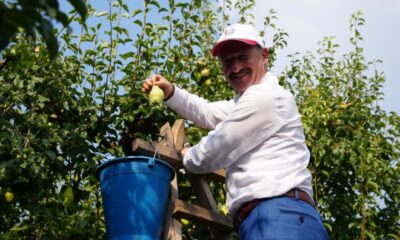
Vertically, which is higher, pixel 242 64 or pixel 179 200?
pixel 242 64

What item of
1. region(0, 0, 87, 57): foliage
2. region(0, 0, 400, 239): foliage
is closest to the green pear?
region(0, 0, 400, 239): foliage

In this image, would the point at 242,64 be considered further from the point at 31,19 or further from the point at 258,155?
the point at 31,19

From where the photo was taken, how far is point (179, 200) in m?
2.79

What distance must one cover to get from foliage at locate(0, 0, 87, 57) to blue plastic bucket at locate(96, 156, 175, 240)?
151 centimetres

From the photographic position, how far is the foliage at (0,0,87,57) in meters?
1.03

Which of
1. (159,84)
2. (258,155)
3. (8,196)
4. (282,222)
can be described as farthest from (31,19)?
(8,196)

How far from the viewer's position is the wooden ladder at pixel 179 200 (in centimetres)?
274

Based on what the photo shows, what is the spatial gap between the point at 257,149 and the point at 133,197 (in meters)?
0.53

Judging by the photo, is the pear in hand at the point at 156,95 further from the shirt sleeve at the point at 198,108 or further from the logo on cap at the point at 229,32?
the logo on cap at the point at 229,32

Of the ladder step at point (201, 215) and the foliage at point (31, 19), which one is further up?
the foliage at point (31, 19)

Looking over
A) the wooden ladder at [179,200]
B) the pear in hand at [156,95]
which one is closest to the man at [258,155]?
the wooden ladder at [179,200]

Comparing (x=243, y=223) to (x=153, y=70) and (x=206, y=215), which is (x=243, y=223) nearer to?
(x=206, y=215)

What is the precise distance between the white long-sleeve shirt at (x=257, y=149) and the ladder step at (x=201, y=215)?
0.17 metres

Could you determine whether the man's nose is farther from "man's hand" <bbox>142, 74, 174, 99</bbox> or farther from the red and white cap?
"man's hand" <bbox>142, 74, 174, 99</bbox>
